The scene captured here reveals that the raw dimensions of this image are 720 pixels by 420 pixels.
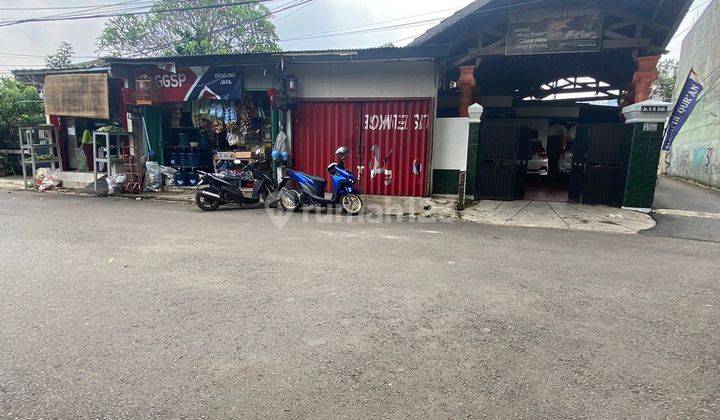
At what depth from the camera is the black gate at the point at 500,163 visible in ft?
34.8

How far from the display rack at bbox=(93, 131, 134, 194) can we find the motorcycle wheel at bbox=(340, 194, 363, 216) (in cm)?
720

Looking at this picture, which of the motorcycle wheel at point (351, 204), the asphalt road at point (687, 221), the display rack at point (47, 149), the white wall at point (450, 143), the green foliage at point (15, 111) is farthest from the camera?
the green foliage at point (15, 111)

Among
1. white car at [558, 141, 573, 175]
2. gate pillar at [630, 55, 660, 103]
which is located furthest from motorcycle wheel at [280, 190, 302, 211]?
white car at [558, 141, 573, 175]

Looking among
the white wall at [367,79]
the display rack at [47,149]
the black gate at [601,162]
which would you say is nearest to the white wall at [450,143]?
the white wall at [367,79]

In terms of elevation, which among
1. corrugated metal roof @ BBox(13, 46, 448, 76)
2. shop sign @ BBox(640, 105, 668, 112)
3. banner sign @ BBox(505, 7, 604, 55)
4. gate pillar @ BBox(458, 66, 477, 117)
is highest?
banner sign @ BBox(505, 7, 604, 55)

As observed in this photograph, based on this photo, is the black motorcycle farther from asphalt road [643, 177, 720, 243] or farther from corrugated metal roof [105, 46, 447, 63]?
asphalt road [643, 177, 720, 243]

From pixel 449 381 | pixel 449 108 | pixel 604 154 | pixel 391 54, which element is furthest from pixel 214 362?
pixel 449 108

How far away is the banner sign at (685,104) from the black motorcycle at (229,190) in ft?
33.2

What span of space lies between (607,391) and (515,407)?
25.9 inches

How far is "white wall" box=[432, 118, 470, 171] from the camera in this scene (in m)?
10.5

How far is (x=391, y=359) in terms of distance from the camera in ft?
9.39

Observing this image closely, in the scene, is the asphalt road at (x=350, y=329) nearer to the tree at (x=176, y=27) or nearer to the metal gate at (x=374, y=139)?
the metal gate at (x=374, y=139)

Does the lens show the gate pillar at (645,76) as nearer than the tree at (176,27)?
Yes

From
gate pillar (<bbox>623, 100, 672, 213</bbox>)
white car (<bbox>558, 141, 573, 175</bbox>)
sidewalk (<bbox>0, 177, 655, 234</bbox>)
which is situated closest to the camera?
sidewalk (<bbox>0, 177, 655, 234</bbox>)
